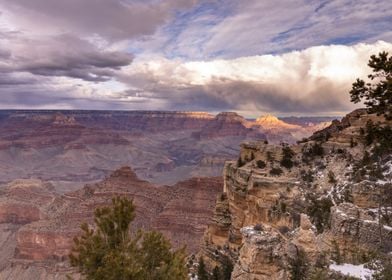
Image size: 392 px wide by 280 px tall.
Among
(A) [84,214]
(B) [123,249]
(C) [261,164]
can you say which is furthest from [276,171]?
(A) [84,214]

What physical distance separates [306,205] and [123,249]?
66.9ft

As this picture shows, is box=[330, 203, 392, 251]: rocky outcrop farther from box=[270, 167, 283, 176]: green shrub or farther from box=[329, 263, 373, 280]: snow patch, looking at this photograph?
box=[270, 167, 283, 176]: green shrub

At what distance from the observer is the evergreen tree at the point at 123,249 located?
16422 millimetres

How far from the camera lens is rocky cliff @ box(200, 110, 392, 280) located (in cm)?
2041

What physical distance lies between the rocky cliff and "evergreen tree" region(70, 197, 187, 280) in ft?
17.2

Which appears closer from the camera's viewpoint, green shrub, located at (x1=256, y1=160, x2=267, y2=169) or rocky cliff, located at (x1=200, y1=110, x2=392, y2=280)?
rocky cliff, located at (x1=200, y1=110, x2=392, y2=280)

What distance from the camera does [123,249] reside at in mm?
16922

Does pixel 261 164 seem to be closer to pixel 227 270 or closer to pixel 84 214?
pixel 227 270

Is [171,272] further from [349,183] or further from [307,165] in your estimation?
[307,165]

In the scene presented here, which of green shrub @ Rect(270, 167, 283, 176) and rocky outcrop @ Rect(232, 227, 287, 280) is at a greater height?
green shrub @ Rect(270, 167, 283, 176)

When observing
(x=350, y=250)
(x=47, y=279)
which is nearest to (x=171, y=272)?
(x=350, y=250)

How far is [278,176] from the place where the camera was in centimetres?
4106

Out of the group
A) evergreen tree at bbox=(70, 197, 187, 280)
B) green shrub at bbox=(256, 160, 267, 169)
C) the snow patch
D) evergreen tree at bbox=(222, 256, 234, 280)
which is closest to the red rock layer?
green shrub at bbox=(256, 160, 267, 169)

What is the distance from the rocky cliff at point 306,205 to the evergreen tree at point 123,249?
5.23 m
